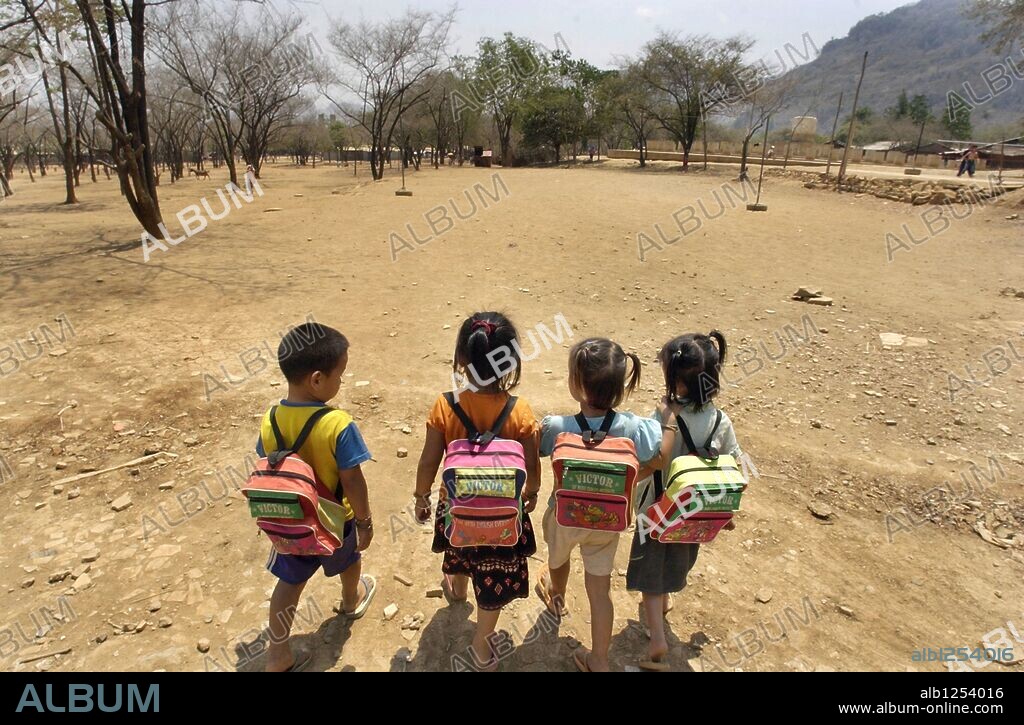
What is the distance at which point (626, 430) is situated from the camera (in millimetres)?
1823

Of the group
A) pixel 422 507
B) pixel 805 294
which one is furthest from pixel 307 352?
pixel 805 294

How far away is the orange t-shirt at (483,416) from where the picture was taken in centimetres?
183

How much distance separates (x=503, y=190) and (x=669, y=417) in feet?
57.5

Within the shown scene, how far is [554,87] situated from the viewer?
4144 centimetres

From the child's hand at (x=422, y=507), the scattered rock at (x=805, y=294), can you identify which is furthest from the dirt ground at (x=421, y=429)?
the child's hand at (x=422, y=507)

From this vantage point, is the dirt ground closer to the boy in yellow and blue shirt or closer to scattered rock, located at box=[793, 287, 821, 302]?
scattered rock, located at box=[793, 287, 821, 302]

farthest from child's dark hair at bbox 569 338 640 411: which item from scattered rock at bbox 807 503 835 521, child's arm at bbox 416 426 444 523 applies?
scattered rock at bbox 807 503 835 521

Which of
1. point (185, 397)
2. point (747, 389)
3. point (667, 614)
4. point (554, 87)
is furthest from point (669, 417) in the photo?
point (554, 87)

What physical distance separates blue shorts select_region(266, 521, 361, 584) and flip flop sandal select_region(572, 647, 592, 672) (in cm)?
100

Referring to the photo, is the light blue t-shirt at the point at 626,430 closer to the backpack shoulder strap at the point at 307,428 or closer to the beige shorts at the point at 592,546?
the beige shorts at the point at 592,546

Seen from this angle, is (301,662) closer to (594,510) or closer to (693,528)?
(594,510)

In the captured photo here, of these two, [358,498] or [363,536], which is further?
[363,536]

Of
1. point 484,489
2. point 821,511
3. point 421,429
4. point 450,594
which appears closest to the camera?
point 484,489

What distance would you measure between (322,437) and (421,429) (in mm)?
2060
